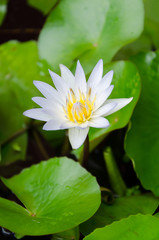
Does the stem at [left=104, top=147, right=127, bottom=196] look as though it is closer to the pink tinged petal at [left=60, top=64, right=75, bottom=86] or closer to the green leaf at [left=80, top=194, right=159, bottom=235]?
the green leaf at [left=80, top=194, right=159, bottom=235]

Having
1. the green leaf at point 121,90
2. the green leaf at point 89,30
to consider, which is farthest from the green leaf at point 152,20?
the green leaf at point 121,90

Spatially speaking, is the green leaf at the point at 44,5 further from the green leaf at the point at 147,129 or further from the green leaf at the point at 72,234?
the green leaf at the point at 72,234

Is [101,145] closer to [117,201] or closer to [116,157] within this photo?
[116,157]

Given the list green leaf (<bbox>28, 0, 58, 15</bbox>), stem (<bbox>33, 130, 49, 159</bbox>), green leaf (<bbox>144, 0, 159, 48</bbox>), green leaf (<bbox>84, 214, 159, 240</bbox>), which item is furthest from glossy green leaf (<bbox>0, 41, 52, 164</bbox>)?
green leaf (<bbox>84, 214, 159, 240</bbox>)

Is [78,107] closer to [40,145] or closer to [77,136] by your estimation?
[77,136]

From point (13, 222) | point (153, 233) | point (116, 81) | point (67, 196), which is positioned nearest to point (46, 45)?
point (116, 81)

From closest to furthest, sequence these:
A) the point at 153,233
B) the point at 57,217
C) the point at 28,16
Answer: the point at 153,233
the point at 57,217
the point at 28,16
